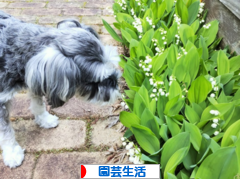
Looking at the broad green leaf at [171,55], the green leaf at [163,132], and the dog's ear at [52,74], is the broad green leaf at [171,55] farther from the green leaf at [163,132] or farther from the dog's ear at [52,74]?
the dog's ear at [52,74]

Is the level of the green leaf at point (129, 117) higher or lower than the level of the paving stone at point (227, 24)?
lower

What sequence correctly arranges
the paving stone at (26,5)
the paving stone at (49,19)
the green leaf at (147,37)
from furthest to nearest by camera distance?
1. the paving stone at (26,5)
2. the paving stone at (49,19)
3. the green leaf at (147,37)

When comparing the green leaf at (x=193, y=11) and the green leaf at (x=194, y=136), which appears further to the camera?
the green leaf at (x=193, y=11)

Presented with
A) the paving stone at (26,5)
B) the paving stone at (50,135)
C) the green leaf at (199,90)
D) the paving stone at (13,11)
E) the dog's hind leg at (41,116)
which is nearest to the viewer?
the green leaf at (199,90)

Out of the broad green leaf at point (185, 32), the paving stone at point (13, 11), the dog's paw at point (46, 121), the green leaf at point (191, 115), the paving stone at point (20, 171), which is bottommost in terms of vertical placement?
the paving stone at point (20, 171)

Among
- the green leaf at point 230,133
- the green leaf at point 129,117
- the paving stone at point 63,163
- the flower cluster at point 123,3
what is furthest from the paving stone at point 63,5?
the green leaf at point 230,133

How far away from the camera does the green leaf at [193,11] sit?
2841 millimetres

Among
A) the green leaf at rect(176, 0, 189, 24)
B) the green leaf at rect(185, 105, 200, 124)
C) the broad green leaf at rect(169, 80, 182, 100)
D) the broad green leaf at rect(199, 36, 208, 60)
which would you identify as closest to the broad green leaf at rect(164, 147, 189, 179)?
the green leaf at rect(185, 105, 200, 124)

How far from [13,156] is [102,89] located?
105cm

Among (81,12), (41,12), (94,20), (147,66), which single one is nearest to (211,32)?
(147,66)

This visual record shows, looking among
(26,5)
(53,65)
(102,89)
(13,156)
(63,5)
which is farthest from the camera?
(63,5)

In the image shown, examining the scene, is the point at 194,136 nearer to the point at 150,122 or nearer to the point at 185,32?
the point at 150,122

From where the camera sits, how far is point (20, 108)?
2689mm

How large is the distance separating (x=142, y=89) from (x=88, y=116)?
102 centimetres
